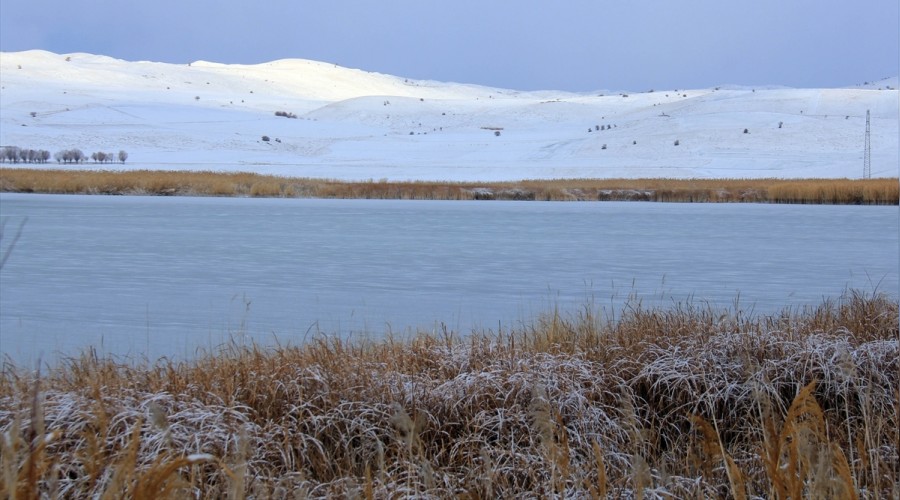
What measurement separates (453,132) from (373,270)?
151 feet

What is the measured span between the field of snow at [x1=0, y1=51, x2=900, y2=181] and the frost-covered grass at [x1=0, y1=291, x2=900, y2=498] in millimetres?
30597

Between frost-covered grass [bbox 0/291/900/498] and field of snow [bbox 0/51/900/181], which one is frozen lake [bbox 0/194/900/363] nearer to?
frost-covered grass [bbox 0/291/900/498]

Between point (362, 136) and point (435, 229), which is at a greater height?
point (362, 136)

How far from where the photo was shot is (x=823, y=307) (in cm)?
696

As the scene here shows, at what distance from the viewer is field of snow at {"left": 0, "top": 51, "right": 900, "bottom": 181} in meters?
39.4

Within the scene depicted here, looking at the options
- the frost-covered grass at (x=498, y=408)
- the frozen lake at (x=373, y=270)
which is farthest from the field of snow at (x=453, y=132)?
the frost-covered grass at (x=498, y=408)

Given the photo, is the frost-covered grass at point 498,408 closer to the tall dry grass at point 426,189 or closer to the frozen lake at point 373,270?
the frozen lake at point 373,270

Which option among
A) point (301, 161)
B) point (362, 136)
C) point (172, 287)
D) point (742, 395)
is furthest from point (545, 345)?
point (362, 136)

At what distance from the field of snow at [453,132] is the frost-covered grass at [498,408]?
30.6 metres

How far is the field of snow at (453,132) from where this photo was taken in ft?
129

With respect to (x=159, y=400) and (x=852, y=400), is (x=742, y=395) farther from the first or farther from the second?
(x=159, y=400)

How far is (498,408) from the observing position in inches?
173

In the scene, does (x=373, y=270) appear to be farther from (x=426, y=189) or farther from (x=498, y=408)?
(x=426, y=189)

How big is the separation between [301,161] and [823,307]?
3883 cm
